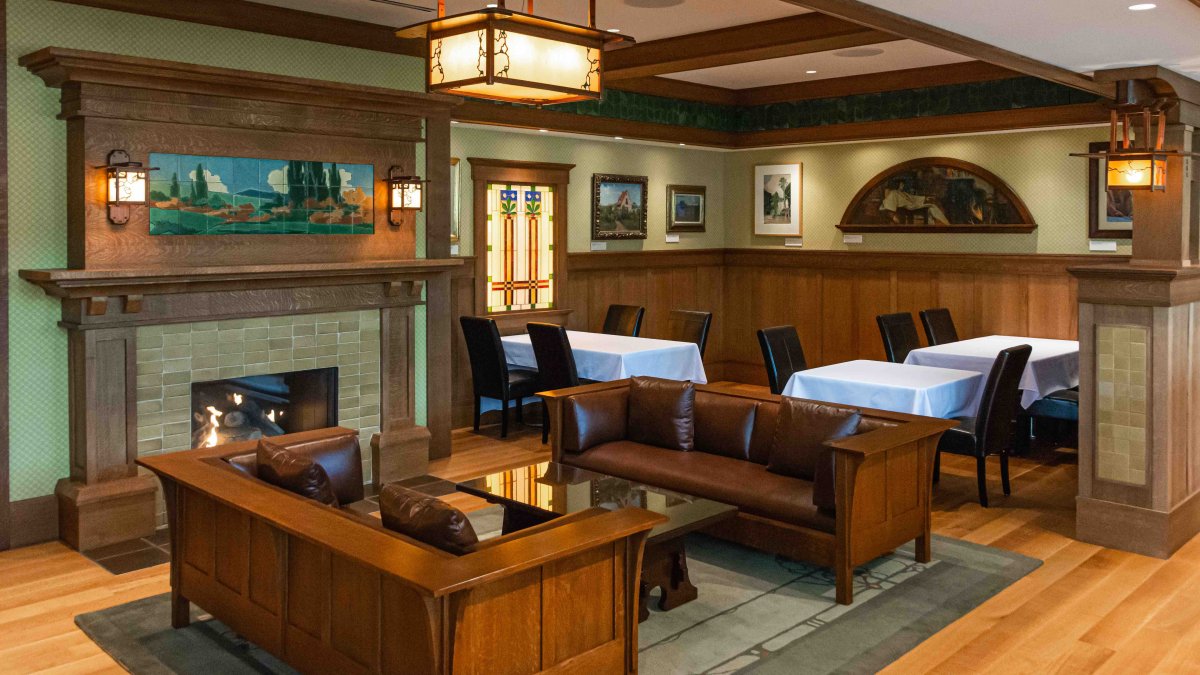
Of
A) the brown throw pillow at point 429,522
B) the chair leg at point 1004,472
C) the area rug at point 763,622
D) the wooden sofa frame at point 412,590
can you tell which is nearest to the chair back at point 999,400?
the chair leg at point 1004,472

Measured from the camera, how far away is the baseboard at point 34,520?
16.6ft

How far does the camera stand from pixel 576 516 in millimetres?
3424

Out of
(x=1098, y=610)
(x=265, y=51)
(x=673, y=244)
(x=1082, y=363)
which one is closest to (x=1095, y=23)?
(x=1082, y=363)

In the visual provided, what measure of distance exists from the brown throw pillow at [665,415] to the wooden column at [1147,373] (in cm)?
204

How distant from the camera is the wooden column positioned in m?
5.03

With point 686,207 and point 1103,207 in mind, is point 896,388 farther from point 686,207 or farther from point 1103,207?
point 686,207

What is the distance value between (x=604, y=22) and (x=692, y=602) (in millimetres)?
3653

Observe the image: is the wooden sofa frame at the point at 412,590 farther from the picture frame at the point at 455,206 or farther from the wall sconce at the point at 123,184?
the picture frame at the point at 455,206

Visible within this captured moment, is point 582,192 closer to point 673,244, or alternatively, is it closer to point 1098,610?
point 673,244

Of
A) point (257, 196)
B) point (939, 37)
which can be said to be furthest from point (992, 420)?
point (257, 196)

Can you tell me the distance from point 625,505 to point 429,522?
1495 millimetres

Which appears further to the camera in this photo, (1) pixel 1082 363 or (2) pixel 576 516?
(1) pixel 1082 363

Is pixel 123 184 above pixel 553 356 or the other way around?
above

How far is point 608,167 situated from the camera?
30.2ft
